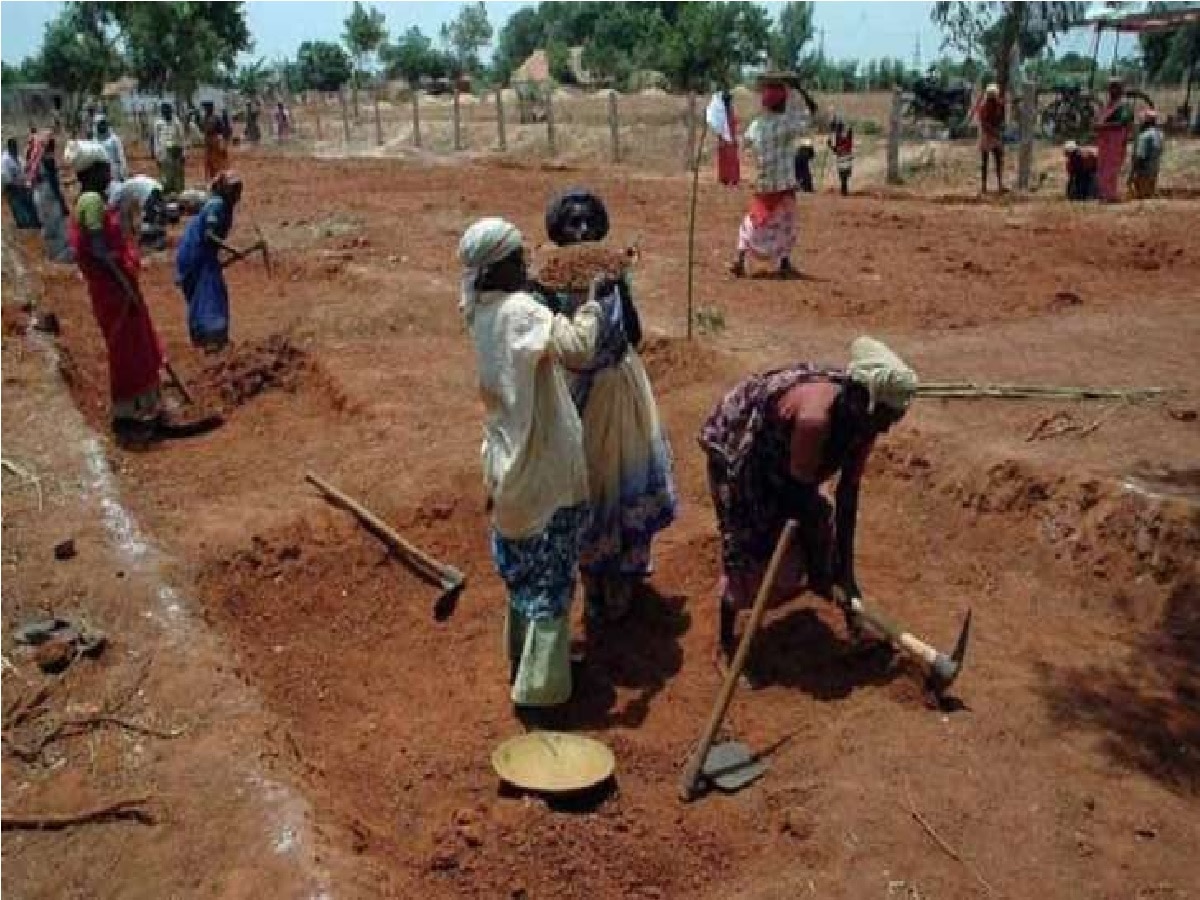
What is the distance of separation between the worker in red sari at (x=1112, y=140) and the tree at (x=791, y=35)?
31899 millimetres

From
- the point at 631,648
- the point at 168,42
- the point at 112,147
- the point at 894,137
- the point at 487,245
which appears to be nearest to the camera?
the point at 487,245

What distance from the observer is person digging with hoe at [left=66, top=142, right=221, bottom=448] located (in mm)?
6570

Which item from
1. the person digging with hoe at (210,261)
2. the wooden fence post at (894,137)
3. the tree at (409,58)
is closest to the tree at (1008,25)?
the wooden fence post at (894,137)

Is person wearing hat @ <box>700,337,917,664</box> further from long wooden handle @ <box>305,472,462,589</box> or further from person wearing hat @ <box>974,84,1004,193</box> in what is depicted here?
person wearing hat @ <box>974,84,1004,193</box>

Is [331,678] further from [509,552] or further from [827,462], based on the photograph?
[827,462]

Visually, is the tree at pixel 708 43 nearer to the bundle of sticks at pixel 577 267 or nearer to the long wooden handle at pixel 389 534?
the long wooden handle at pixel 389 534

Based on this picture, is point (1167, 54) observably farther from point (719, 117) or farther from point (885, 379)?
point (885, 379)

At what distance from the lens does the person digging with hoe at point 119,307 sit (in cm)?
657

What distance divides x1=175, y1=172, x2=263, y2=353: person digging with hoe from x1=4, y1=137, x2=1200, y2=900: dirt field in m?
0.32

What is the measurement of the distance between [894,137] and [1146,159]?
14.9 ft

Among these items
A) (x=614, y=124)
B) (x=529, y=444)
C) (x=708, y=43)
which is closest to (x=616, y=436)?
(x=529, y=444)

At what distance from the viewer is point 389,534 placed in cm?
543

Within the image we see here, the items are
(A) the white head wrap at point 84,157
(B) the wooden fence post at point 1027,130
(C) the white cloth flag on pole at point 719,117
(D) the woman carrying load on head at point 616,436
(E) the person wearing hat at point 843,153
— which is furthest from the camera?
(E) the person wearing hat at point 843,153

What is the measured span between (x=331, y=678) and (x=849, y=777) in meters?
2.23
